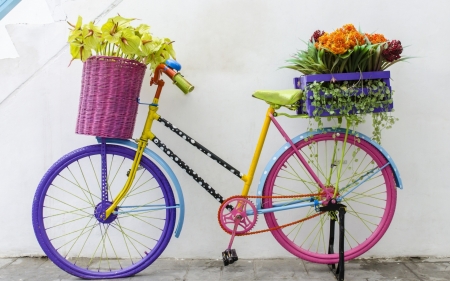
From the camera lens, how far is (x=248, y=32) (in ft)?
12.9

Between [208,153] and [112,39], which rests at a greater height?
[112,39]

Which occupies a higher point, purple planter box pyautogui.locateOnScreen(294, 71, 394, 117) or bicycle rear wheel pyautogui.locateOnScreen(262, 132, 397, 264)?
purple planter box pyautogui.locateOnScreen(294, 71, 394, 117)

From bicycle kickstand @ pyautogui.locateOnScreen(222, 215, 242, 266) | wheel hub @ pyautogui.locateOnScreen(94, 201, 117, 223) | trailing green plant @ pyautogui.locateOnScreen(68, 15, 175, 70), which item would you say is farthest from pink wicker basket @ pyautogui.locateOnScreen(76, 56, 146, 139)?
bicycle kickstand @ pyautogui.locateOnScreen(222, 215, 242, 266)

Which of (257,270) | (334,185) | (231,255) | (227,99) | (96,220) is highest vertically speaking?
(227,99)

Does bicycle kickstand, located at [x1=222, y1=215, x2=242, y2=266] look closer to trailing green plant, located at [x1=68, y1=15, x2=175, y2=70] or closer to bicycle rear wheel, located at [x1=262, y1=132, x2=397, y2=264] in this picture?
bicycle rear wheel, located at [x1=262, y1=132, x2=397, y2=264]

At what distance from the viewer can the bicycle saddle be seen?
337cm

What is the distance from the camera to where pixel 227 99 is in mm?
3986

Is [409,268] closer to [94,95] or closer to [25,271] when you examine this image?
[94,95]

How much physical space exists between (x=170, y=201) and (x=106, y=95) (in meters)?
0.89

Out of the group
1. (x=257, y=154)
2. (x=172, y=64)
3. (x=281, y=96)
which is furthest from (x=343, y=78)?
(x=172, y=64)

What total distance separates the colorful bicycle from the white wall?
0.21 metres

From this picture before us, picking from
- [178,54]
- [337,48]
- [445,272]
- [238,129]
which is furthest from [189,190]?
[445,272]

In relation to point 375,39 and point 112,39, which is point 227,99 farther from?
point 375,39

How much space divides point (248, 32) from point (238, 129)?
75cm
